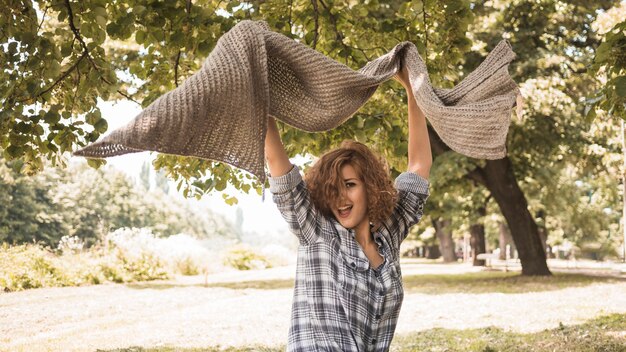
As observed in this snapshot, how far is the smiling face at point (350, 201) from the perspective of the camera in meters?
2.81

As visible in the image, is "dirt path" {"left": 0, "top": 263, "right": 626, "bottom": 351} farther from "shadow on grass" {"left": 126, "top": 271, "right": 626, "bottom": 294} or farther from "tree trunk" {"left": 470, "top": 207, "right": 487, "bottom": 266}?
"tree trunk" {"left": 470, "top": 207, "right": 487, "bottom": 266}

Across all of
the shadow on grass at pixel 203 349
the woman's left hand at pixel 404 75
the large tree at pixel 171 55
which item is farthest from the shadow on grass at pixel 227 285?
the woman's left hand at pixel 404 75

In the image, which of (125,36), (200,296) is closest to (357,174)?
(125,36)

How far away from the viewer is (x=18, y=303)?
1374 cm

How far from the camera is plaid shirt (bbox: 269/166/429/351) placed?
2.56 meters

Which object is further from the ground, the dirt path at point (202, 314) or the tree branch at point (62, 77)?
the tree branch at point (62, 77)

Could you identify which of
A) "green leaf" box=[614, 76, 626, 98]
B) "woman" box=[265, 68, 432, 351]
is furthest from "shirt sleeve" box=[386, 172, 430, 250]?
"green leaf" box=[614, 76, 626, 98]

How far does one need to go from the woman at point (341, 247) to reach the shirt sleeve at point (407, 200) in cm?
4

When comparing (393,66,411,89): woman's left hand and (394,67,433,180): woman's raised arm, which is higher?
(393,66,411,89): woman's left hand

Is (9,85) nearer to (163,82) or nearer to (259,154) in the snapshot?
(163,82)

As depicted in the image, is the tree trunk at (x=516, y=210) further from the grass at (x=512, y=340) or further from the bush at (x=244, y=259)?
the bush at (x=244, y=259)

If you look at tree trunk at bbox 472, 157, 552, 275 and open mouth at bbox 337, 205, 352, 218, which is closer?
open mouth at bbox 337, 205, 352, 218

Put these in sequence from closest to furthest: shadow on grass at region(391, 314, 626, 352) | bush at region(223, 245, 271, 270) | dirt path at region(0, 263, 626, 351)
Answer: shadow on grass at region(391, 314, 626, 352) < dirt path at region(0, 263, 626, 351) < bush at region(223, 245, 271, 270)

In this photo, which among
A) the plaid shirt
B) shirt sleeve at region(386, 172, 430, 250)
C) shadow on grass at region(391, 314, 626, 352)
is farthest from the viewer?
shadow on grass at region(391, 314, 626, 352)
